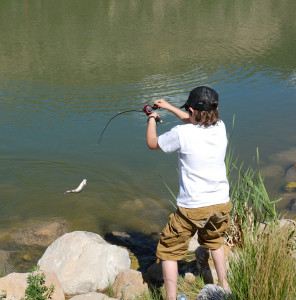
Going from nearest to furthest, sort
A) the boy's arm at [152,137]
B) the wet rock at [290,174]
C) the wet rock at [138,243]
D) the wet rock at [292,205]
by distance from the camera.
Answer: the boy's arm at [152,137]
the wet rock at [138,243]
the wet rock at [292,205]
the wet rock at [290,174]

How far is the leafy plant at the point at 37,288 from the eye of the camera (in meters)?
3.47

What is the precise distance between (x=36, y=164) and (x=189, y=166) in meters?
4.03

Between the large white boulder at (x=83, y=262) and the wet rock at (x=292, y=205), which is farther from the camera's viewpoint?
the wet rock at (x=292, y=205)

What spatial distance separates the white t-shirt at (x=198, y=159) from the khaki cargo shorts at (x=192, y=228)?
0.05 meters

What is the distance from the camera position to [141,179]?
6340mm

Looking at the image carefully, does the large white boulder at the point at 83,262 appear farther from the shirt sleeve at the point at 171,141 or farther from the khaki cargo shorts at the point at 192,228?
the shirt sleeve at the point at 171,141

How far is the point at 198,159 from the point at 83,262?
1.54 meters

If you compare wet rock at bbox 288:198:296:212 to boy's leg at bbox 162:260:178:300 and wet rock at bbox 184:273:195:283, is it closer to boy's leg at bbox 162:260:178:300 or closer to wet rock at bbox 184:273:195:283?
wet rock at bbox 184:273:195:283

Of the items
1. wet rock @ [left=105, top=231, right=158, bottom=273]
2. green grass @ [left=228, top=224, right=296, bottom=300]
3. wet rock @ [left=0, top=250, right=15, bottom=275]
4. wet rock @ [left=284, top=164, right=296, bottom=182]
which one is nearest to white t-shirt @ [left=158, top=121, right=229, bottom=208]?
green grass @ [left=228, top=224, right=296, bottom=300]

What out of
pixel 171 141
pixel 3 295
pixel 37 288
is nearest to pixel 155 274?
pixel 37 288

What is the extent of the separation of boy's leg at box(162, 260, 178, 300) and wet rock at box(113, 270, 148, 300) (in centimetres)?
40

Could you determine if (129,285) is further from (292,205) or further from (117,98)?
(117,98)

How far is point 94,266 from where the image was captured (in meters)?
4.00

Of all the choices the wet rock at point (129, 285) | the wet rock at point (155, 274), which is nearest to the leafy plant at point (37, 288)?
the wet rock at point (129, 285)
